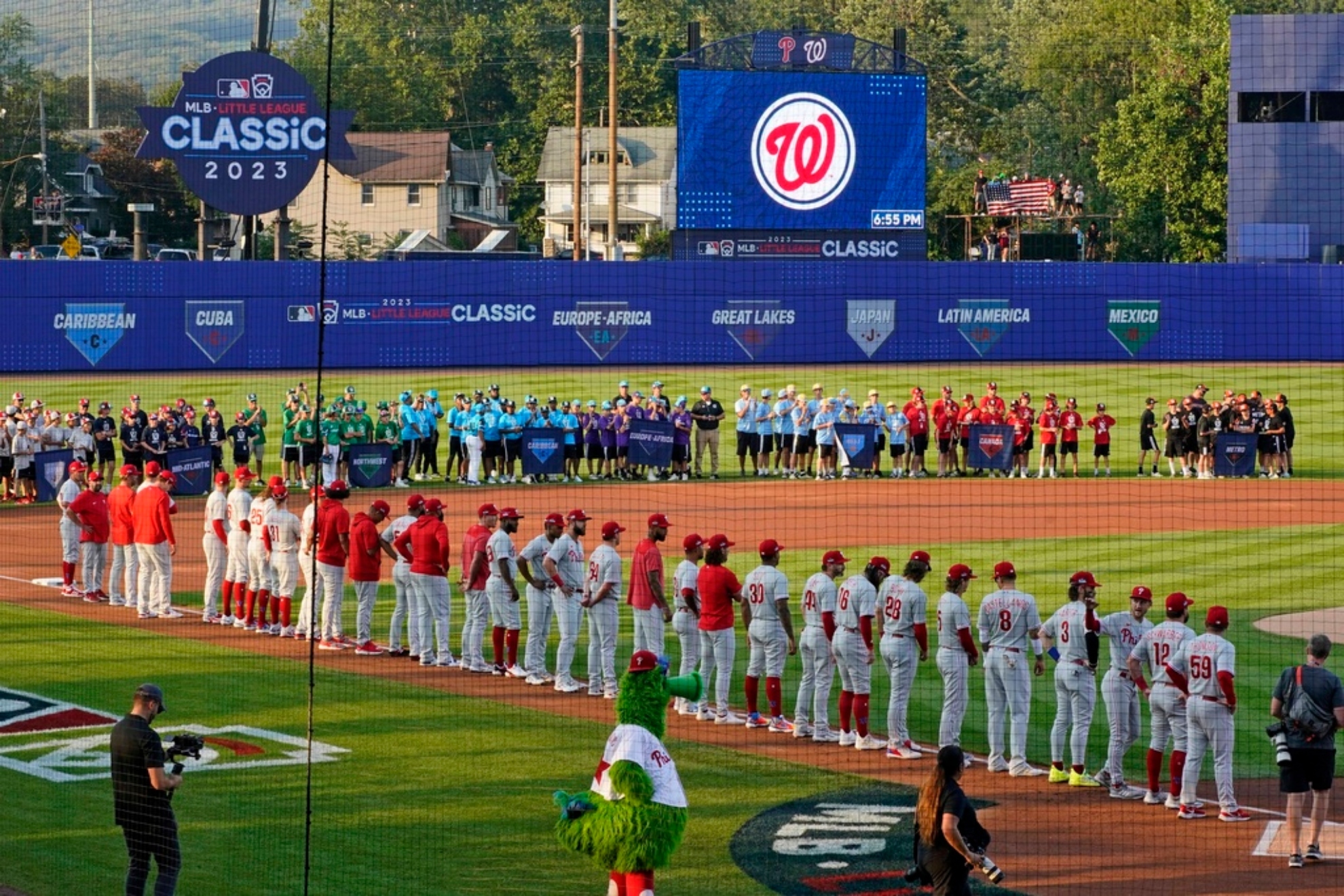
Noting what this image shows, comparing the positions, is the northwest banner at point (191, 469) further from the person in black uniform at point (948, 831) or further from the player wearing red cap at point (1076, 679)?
the person in black uniform at point (948, 831)

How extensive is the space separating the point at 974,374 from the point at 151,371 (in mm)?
18627

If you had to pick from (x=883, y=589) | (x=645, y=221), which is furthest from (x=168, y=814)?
(x=645, y=221)

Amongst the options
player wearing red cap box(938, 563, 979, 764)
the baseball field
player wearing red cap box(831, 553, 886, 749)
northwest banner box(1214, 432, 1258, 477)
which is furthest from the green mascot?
northwest banner box(1214, 432, 1258, 477)

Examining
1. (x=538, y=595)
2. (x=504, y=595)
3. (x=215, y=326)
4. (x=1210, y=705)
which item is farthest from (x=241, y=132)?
(x=1210, y=705)

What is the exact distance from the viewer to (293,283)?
38.4m

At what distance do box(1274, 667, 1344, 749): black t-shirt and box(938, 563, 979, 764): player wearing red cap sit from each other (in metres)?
2.62

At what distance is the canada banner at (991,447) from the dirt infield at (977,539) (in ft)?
2.10

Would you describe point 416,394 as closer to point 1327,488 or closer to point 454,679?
point 1327,488

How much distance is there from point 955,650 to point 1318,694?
2.94m

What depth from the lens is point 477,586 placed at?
53.9 ft

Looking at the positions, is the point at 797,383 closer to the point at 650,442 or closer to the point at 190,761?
the point at 650,442

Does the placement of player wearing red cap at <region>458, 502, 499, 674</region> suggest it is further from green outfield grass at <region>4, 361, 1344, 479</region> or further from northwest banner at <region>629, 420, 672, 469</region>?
green outfield grass at <region>4, 361, 1344, 479</region>

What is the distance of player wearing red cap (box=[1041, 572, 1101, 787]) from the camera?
12812mm

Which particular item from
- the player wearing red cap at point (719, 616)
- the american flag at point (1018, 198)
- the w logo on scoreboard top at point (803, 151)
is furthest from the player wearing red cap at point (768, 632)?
the american flag at point (1018, 198)
